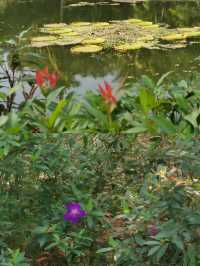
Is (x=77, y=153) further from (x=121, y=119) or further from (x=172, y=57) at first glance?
(x=172, y=57)

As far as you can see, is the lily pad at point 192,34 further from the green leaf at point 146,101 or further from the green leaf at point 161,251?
the green leaf at point 161,251

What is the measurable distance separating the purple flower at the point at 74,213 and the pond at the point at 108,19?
2.11 metres

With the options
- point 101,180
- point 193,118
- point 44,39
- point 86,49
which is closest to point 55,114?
point 101,180

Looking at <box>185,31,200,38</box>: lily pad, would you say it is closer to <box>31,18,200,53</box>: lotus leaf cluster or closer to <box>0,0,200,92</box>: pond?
<box>31,18,200,53</box>: lotus leaf cluster

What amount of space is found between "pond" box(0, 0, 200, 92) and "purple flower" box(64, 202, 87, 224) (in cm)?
211

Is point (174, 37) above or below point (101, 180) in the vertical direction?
above

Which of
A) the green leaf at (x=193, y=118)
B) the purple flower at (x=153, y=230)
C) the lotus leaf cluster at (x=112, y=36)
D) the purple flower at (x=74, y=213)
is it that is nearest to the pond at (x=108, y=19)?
the lotus leaf cluster at (x=112, y=36)

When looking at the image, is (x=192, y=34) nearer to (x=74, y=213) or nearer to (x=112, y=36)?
(x=112, y=36)

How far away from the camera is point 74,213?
1781mm

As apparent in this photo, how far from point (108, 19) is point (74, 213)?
8859 millimetres

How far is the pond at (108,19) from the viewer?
22.5ft

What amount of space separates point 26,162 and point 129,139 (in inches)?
14.7

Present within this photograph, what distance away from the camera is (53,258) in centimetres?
196

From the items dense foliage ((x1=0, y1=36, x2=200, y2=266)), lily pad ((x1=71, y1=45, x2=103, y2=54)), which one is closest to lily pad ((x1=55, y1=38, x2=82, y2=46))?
lily pad ((x1=71, y1=45, x2=103, y2=54))
